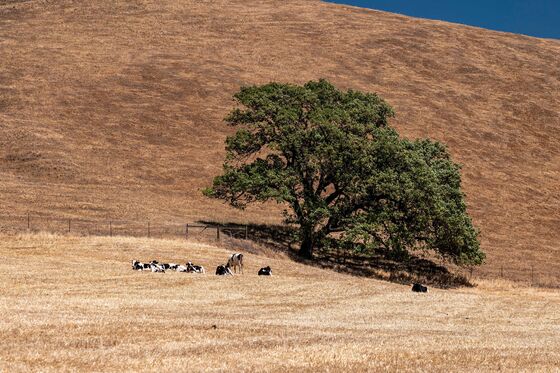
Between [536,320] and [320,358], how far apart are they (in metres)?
16.7

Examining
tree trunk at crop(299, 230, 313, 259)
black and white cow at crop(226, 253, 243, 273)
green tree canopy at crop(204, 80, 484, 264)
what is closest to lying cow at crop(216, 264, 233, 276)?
black and white cow at crop(226, 253, 243, 273)

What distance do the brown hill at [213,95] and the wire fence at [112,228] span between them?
3.62 m

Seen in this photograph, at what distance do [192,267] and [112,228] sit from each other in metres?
17.0

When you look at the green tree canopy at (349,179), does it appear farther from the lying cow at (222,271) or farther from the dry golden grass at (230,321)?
the lying cow at (222,271)

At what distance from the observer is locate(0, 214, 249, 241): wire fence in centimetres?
5536

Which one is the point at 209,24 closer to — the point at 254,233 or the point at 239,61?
the point at 239,61

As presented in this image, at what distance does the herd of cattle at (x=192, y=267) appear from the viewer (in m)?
41.8

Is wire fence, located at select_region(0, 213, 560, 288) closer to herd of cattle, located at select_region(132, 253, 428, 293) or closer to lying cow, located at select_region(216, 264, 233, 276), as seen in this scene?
herd of cattle, located at select_region(132, 253, 428, 293)

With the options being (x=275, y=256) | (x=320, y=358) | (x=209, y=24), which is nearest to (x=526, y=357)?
(x=320, y=358)

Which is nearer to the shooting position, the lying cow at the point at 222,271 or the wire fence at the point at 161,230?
the lying cow at the point at 222,271

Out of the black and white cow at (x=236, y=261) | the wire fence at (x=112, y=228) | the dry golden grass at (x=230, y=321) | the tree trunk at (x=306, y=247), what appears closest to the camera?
the dry golden grass at (x=230, y=321)

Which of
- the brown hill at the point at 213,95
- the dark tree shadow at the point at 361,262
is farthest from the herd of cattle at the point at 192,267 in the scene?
the brown hill at the point at 213,95

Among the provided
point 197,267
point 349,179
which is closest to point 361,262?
point 349,179

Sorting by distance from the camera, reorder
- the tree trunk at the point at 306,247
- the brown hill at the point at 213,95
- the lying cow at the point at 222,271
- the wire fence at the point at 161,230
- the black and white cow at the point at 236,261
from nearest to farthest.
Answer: the lying cow at the point at 222,271 → the black and white cow at the point at 236,261 → the wire fence at the point at 161,230 → the tree trunk at the point at 306,247 → the brown hill at the point at 213,95
